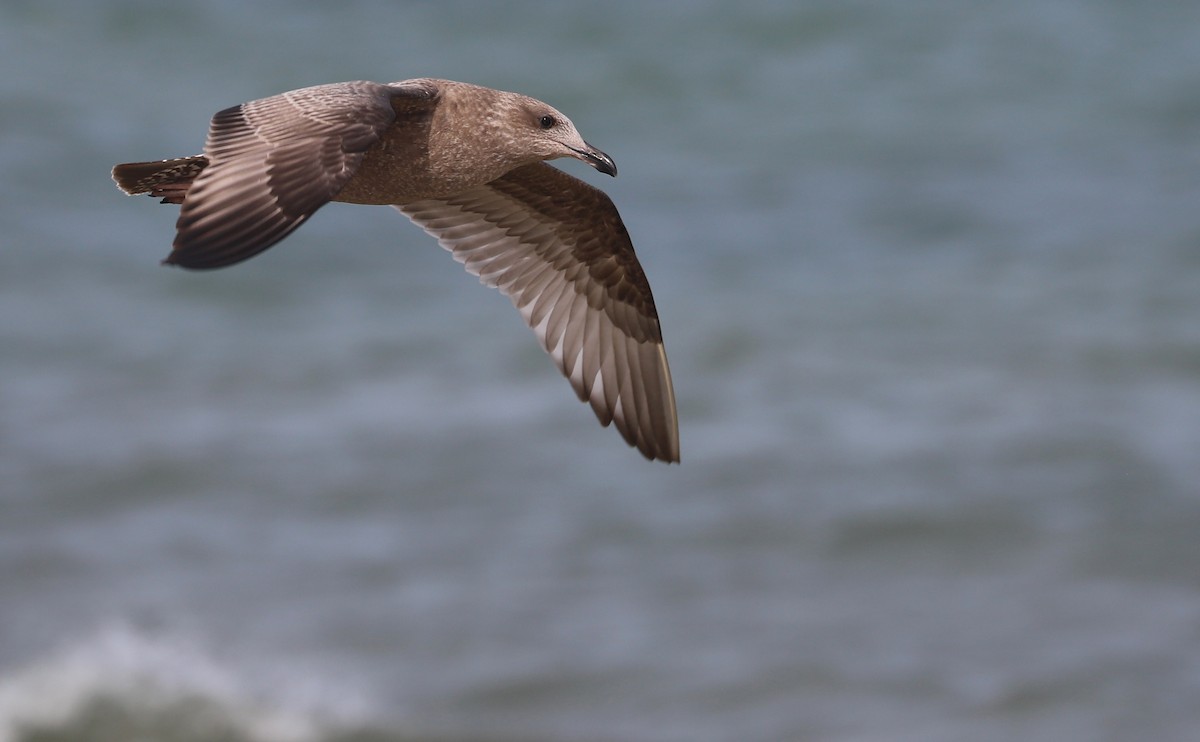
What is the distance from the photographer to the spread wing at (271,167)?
670cm

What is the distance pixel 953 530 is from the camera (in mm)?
18141

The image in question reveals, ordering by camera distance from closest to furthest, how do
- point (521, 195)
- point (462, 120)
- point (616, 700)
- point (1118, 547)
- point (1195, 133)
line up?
point (462, 120) < point (521, 195) < point (616, 700) < point (1118, 547) < point (1195, 133)

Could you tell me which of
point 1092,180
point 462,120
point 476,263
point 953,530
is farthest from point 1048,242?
point 462,120

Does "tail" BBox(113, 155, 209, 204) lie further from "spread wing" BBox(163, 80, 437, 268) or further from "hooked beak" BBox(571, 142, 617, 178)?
"hooked beak" BBox(571, 142, 617, 178)

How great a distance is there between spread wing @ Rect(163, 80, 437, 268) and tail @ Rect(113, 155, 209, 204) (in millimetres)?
510

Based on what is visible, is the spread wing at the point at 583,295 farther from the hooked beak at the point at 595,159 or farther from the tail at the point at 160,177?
the tail at the point at 160,177

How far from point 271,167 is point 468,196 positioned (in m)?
2.55

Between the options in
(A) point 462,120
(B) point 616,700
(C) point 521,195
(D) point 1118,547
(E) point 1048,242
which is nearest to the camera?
(A) point 462,120

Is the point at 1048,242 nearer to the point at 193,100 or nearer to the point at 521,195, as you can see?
the point at 193,100

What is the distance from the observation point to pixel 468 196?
9539 mm

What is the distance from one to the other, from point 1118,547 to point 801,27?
11.0 m

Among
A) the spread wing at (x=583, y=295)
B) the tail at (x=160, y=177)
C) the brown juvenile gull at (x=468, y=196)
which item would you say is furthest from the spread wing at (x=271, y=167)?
the spread wing at (x=583, y=295)

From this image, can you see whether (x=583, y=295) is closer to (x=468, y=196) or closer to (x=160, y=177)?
(x=468, y=196)

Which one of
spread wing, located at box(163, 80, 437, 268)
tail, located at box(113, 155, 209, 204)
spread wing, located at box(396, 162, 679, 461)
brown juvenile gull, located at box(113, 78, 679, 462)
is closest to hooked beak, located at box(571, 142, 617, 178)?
brown juvenile gull, located at box(113, 78, 679, 462)
